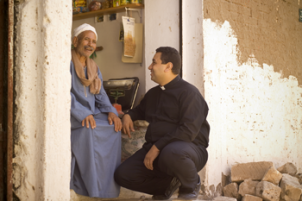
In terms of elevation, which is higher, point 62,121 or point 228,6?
point 228,6

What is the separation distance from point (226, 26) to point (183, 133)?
1.82 metres

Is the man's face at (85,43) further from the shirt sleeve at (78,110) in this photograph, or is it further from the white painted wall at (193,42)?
the white painted wall at (193,42)

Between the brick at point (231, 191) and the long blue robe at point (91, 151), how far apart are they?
142 centimetres

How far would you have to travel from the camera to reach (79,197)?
9.61 ft

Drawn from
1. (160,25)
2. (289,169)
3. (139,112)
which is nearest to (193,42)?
(160,25)

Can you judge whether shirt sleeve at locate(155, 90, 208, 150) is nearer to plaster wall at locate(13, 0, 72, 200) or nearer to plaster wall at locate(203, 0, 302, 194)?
plaster wall at locate(203, 0, 302, 194)

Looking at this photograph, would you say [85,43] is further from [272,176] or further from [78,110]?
[272,176]

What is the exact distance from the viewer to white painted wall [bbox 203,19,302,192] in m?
3.83

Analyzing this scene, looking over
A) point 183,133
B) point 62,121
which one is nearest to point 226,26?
point 183,133

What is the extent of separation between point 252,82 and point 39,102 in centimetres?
300

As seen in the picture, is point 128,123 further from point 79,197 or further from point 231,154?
point 231,154

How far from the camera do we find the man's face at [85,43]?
128 inches

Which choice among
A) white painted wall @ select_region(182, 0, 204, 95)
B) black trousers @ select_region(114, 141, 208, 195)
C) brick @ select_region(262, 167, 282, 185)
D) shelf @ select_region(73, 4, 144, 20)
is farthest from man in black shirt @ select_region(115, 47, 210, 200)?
shelf @ select_region(73, 4, 144, 20)

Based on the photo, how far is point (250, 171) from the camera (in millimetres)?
3797
